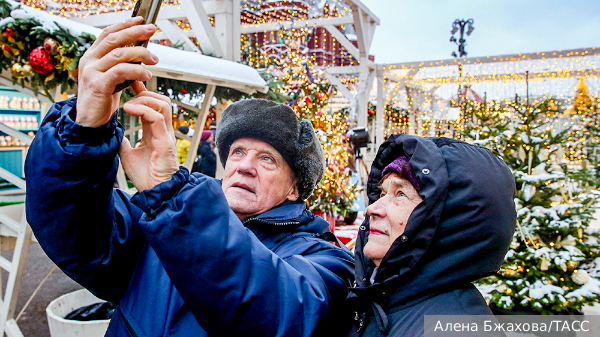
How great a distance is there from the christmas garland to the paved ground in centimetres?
214

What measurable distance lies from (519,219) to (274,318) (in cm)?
298

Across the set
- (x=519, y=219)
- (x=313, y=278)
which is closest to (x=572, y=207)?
(x=519, y=219)

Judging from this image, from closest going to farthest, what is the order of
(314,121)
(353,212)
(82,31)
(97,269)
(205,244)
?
1. (205,244)
2. (97,269)
3. (82,31)
4. (314,121)
5. (353,212)

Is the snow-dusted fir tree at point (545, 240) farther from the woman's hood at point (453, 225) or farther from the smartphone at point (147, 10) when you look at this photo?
the smartphone at point (147, 10)

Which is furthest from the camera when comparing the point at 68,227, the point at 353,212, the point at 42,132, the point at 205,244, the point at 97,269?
the point at 353,212

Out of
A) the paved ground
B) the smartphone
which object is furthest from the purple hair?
the paved ground

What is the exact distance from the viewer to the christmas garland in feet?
6.08

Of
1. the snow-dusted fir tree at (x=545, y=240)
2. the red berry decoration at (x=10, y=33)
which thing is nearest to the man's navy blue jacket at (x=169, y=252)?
the red berry decoration at (x=10, y=33)

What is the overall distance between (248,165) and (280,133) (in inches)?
6.1

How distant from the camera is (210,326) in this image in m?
0.78

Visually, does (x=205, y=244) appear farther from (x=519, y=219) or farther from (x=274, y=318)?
(x=519, y=219)

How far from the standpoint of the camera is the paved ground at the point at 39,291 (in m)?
3.12

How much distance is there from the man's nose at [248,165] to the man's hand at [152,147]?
503mm

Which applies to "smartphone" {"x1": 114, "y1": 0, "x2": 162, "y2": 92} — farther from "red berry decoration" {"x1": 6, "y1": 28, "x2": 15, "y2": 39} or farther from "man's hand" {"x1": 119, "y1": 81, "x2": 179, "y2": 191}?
"red berry decoration" {"x1": 6, "y1": 28, "x2": 15, "y2": 39}
